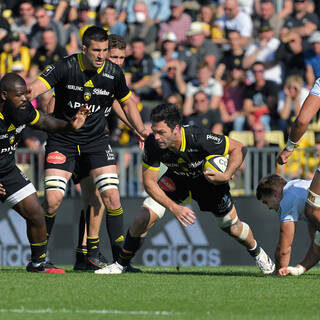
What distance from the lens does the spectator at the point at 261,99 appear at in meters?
16.6

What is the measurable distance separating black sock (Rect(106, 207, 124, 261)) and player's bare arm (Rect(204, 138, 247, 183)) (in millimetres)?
1728

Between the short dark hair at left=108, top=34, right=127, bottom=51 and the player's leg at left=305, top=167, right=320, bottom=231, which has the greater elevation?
the short dark hair at left=108, top=34, right=127, bottom=51

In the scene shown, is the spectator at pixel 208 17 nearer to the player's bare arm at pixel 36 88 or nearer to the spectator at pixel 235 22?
the spectator at pixel 235 22

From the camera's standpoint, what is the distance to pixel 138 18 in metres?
20.0

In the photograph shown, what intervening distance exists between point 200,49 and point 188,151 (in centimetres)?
897

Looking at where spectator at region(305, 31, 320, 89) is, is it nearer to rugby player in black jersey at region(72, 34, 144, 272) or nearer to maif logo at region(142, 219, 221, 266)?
maif logo at region(142, 219, 221, 266)

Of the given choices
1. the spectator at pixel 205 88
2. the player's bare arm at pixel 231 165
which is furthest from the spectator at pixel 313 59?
the player's bare arm at pixel 231 165

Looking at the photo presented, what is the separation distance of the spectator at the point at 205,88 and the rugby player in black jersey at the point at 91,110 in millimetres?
6007

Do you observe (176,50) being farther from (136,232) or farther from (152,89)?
(136,232)

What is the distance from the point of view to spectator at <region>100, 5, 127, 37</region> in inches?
764

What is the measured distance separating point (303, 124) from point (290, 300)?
173 centimetres

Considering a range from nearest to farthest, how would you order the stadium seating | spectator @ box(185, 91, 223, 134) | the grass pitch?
the grass pitch < the stadium seating < spectator @ box(185, 91, 223, 134)

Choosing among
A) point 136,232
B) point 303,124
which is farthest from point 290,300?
point 136,232

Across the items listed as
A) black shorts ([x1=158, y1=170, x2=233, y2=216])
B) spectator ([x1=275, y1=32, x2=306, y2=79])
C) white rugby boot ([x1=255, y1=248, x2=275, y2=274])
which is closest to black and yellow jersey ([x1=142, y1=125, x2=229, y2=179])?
black shorts ([x1=158, y1=170, x2=233, y2=216])
